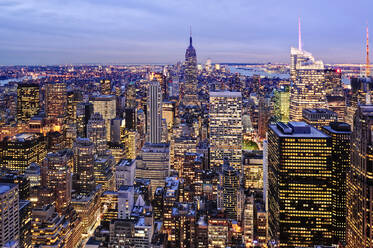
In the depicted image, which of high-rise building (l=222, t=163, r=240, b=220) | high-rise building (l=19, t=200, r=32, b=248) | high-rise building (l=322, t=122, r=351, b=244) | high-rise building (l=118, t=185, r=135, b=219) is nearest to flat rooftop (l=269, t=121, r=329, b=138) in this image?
high-rise building (l=322, t=122, r=351, b=244)

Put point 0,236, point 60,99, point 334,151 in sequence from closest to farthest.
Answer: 1. point 0,236
2. point 334,151
3. point 60,99

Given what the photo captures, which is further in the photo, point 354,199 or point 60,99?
point 60,99

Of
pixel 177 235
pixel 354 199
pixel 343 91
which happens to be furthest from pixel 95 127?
pixel 343 91

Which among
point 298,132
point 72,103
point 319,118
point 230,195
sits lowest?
point 230,195

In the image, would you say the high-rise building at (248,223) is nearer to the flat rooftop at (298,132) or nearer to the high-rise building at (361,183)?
the flat rooftop at (298,132)

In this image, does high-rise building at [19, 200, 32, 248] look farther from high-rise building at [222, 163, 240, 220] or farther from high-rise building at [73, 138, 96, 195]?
high-rise building at [222, 163, 240, 220]

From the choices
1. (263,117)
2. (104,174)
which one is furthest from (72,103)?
(263,117)

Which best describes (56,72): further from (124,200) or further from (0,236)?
(0,236)

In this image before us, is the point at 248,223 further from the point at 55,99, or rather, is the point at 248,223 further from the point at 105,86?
the point at 105,86
